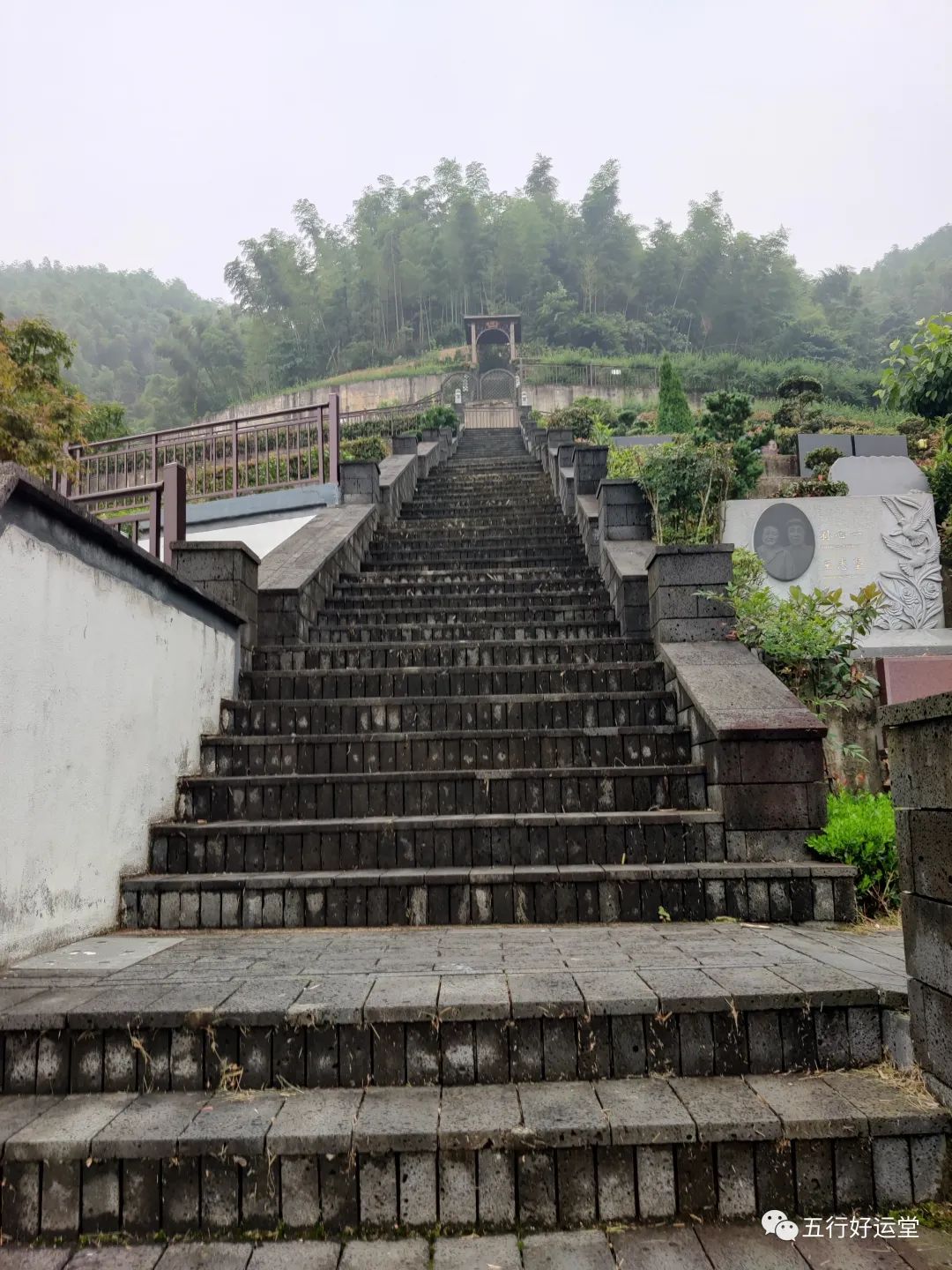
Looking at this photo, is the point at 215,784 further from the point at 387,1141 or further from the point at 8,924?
the point at 387,1141

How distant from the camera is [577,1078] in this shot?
92.5 inches

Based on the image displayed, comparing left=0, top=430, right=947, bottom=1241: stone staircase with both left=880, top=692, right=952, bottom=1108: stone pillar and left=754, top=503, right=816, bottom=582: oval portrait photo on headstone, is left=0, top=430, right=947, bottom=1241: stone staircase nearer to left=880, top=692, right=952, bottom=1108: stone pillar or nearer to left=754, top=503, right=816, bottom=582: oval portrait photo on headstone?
left=880, top=692, right=952, bottom=1108: stone pillar

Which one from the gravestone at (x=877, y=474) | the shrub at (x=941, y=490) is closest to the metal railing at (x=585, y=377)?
the gravestone at (x=877, y=474)

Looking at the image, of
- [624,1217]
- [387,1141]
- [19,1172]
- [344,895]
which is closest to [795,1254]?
[624,1217]

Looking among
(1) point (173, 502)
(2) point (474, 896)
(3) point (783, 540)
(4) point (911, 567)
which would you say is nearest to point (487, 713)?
(2) point (474, 896)

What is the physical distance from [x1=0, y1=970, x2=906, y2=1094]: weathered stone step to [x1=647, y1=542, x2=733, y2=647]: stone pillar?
3204mm

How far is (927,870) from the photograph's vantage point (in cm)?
226

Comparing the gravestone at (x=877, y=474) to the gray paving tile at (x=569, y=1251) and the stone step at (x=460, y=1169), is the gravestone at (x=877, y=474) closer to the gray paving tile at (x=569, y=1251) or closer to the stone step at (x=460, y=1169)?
the stone step at (x=460, y=1169)

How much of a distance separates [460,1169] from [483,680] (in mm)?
3508

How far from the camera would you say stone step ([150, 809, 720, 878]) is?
4.03 meters

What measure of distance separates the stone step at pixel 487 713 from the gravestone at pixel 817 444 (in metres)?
17.2

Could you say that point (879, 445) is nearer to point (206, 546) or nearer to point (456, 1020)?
point (206, 546)

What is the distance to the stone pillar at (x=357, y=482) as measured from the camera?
10094mm

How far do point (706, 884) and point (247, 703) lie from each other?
9.58 feet
